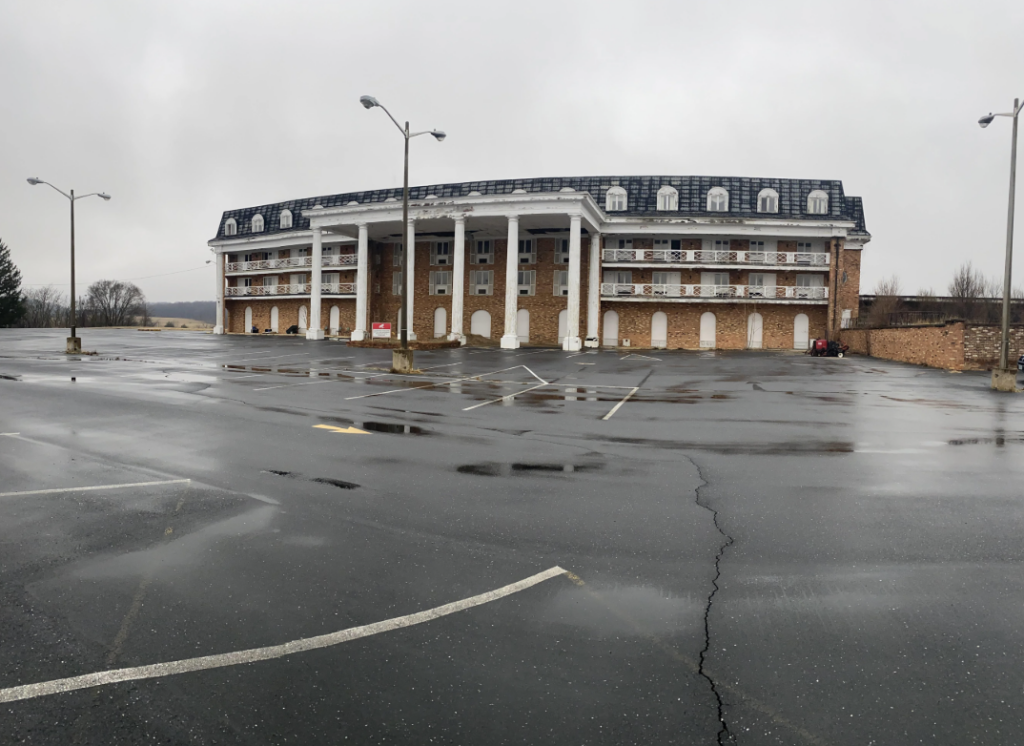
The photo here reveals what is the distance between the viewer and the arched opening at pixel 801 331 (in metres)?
50.1

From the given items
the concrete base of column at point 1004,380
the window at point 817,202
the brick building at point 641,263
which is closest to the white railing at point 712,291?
the brick building at point 641,263

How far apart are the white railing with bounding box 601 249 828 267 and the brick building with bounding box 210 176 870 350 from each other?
0.09 meters

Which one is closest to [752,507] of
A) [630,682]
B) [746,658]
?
[746,658]

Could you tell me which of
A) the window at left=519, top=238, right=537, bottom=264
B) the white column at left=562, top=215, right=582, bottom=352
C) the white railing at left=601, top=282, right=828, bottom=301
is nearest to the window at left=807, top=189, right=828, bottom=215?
the white railing at left=601, top=282, right=828, bottom=301

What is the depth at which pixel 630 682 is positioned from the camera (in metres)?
3.14

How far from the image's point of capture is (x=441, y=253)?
5322 cm

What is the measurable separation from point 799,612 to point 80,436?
32.4 feet

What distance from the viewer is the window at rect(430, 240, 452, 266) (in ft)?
174

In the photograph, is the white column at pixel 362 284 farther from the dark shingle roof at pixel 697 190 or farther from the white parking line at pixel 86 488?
the white parking line at pixel 86 488

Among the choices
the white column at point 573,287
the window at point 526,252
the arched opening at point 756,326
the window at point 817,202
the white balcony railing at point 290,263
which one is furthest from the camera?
the white balcony railing at point 290,263

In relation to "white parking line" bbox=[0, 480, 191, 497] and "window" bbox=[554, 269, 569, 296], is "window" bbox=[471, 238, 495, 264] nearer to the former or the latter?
"window" bbox=[554, 269, 569, 296]

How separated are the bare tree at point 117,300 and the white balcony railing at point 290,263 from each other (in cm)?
6887

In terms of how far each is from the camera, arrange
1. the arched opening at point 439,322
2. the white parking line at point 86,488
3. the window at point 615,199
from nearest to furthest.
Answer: the white parking line at point 86,488 < the window at point 615,199 < the arched opening at point 439,322

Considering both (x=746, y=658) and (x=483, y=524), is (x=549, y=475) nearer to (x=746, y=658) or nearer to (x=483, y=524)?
(x=483, y=524)
